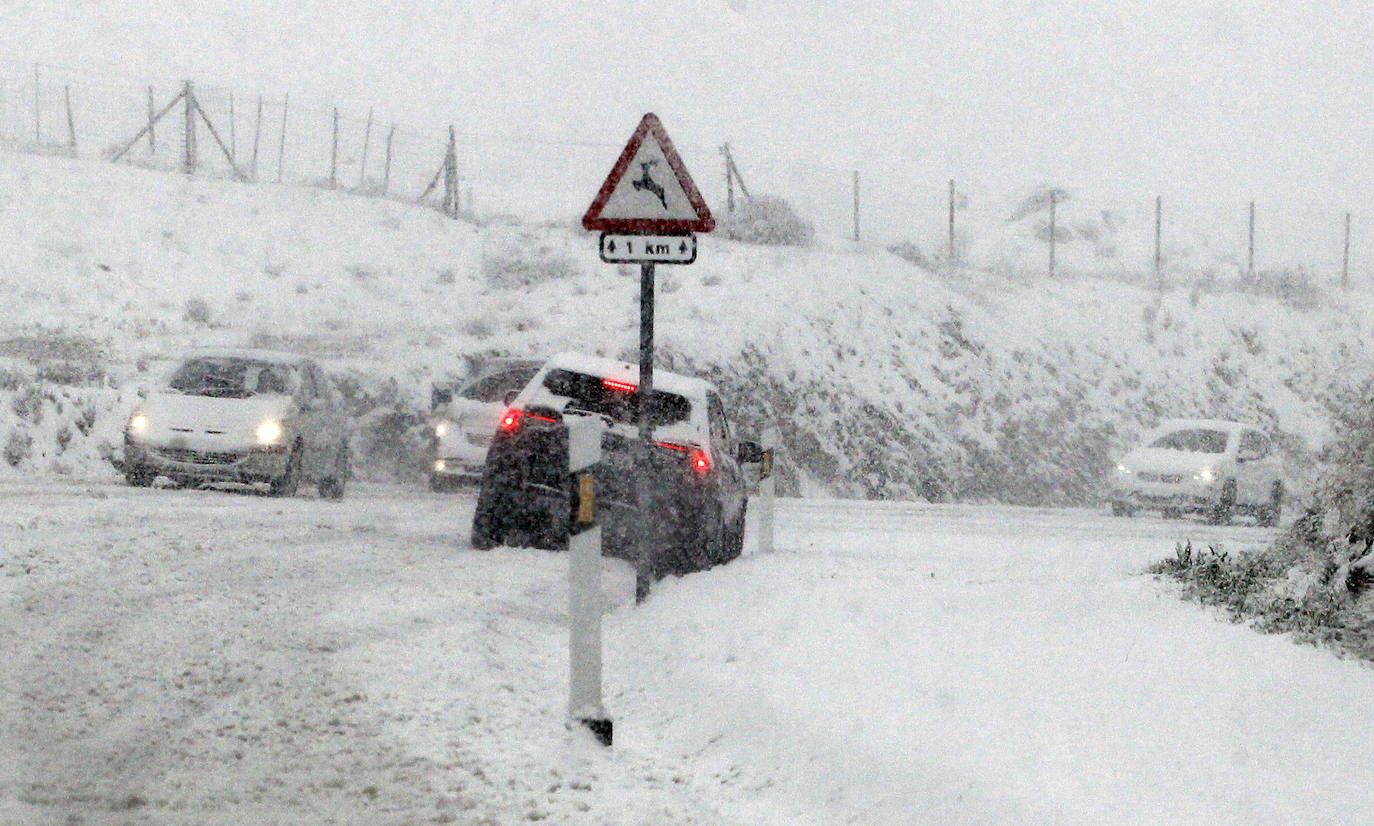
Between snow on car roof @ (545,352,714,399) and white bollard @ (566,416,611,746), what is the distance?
4783 millimetres

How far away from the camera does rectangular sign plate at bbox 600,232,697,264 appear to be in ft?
29.8

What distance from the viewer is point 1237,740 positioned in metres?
5.59

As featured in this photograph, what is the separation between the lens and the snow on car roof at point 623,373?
11828mm

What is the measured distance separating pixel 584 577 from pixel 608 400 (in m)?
4.92

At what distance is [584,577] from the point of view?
270 inches

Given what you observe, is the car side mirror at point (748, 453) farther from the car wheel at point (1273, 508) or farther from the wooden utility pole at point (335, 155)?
the wooden utility pole at point (335, 155)

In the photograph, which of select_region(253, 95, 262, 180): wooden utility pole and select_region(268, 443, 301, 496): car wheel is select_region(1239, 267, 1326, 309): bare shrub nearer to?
select_region(253, 95, 262, 180): wooden utility pole

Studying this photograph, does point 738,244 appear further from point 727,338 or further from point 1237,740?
point 1237,740

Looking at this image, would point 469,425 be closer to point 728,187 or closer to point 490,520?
point 490,520

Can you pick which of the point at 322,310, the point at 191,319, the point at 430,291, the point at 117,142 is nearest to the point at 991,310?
the point at 430,291

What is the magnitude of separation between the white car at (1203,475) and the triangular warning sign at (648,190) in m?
16.1

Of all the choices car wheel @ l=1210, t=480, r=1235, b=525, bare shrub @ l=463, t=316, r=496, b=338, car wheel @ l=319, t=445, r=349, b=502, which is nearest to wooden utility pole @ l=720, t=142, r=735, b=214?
bare shrub @ l=463, t=316, r=496, b=338

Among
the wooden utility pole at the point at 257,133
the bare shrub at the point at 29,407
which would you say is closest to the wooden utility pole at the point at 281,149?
the wooden utility pole at the point at 257,133

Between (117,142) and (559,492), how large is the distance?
105 feet
